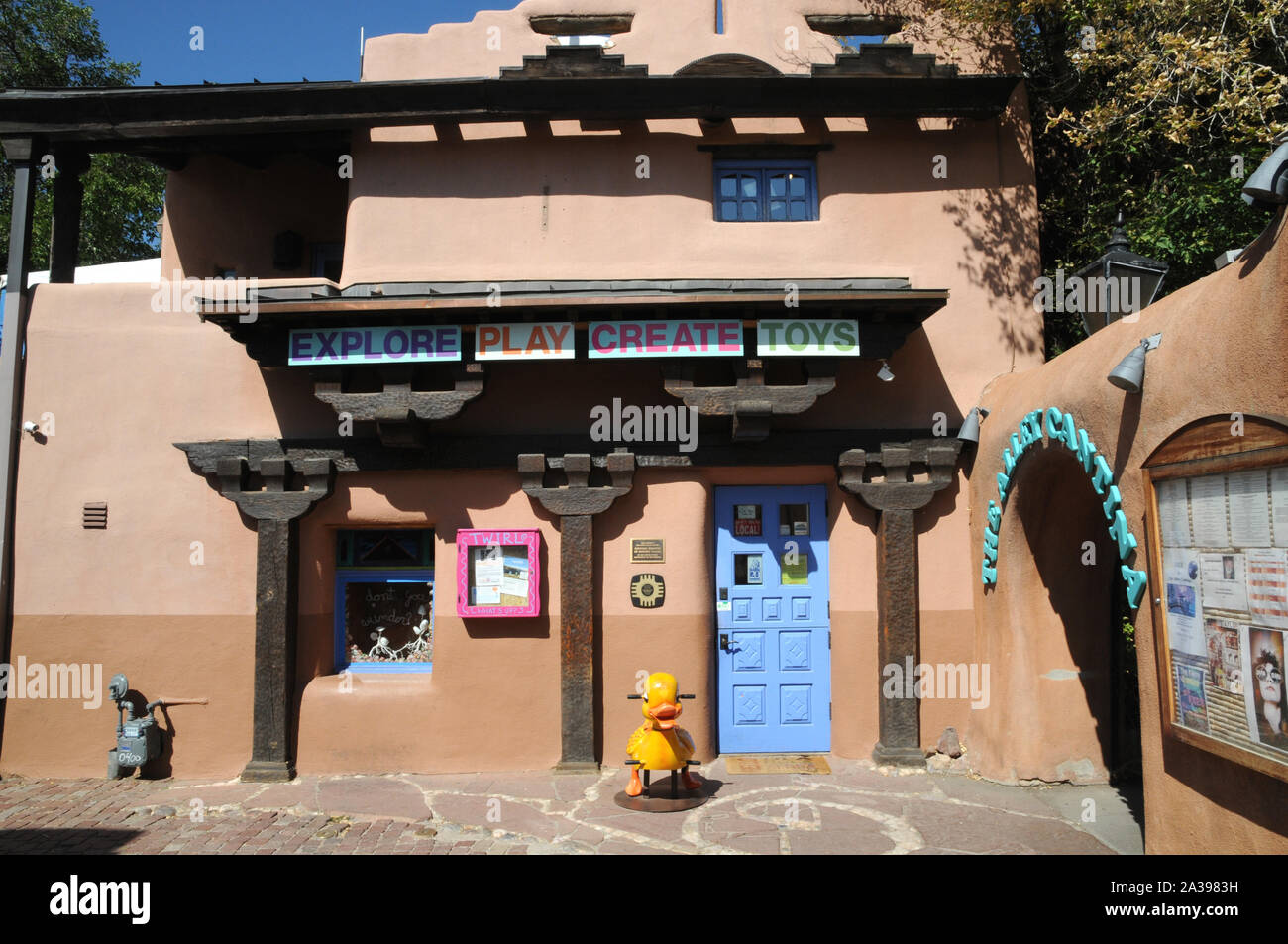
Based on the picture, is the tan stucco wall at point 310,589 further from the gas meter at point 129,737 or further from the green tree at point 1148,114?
the green tree at point 1148,114

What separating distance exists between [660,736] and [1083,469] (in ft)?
12.2

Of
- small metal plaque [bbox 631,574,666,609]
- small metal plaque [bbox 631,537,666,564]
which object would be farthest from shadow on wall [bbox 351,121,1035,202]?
small metal plaque [bbox 631,574,666,609]

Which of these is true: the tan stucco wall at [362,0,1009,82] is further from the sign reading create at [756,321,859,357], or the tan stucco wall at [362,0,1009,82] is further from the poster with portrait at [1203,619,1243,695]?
the poster with portrait at [1203,619,1243,695]

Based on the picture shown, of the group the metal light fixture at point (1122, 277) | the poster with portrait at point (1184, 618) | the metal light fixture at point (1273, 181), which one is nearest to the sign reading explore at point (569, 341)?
the metal light fixture at point (1122, 277)

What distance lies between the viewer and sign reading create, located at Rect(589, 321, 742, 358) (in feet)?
24.6

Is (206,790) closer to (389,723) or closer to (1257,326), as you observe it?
(389,723)

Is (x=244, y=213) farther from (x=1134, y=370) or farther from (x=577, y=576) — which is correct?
(x=1134, y=370)

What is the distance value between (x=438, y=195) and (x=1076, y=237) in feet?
21.4

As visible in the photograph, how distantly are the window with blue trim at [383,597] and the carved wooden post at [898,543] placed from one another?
13.3ft

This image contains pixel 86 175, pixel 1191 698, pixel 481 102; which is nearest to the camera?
pixel 1191 698

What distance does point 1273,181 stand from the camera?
3.91 metres

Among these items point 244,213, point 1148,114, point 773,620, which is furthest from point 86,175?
point 1148,114

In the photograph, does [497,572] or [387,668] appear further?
[387,668]

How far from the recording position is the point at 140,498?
8.10m
